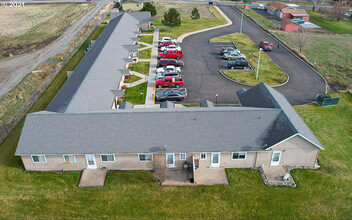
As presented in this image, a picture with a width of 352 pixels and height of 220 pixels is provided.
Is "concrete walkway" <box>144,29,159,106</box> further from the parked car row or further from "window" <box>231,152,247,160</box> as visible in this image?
"window" <box>231,152,247,160</box>

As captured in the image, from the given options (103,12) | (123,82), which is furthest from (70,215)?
(103,12)

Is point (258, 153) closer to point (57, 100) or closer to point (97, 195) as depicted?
point (97, 195)

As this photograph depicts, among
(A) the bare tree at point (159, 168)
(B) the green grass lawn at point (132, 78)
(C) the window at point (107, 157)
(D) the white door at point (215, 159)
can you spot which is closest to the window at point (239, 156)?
(D) the white door at point (215, 159)

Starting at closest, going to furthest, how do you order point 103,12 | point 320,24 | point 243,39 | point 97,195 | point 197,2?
point 97,195, point 243,39, point 320,24, point 103,12, point 197,2

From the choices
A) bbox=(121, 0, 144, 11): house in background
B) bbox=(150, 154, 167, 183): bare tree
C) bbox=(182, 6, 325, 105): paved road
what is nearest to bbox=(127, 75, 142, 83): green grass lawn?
bbox=(182, 6, 325, 105): paved road

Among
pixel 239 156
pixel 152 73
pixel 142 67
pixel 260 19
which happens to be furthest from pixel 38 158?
pixel 260 19

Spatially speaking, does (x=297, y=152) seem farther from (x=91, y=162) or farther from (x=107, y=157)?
(x=91, y=162)
